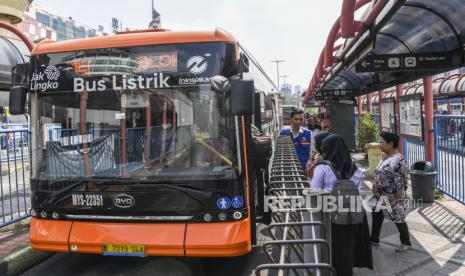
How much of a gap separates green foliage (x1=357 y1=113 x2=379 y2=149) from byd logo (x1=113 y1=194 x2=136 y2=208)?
1055 cm

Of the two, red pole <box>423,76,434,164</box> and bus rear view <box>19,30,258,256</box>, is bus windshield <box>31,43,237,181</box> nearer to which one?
bus rear view <box>19,30,258,256</box>

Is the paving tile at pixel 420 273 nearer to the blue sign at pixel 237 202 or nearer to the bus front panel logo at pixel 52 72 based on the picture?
the blue sign at pixel 237 202

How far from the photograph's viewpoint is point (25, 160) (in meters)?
7.93

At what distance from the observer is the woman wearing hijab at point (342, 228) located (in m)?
3.71

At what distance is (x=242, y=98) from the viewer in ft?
14.3

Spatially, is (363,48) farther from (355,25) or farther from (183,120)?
(183,120)

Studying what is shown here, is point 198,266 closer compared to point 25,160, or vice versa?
point 198,266

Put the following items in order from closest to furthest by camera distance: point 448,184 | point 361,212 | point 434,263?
1. point 361,212
2. point 434,263
3. point 448,184

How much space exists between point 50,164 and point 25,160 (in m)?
3.45

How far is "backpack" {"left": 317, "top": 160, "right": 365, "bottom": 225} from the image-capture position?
350cm

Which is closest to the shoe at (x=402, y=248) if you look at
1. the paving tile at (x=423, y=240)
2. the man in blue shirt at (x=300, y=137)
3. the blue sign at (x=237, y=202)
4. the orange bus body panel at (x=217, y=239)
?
the paving tile at (x=423, y=240)

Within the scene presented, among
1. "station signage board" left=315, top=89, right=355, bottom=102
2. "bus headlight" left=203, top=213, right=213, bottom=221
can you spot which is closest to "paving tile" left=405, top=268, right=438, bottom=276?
"bus headlight" left=203, top=213, right=213, bottom=221

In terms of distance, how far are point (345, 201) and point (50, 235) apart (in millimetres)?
3321

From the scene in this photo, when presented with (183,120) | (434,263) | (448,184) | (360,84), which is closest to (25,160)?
(183,120)
